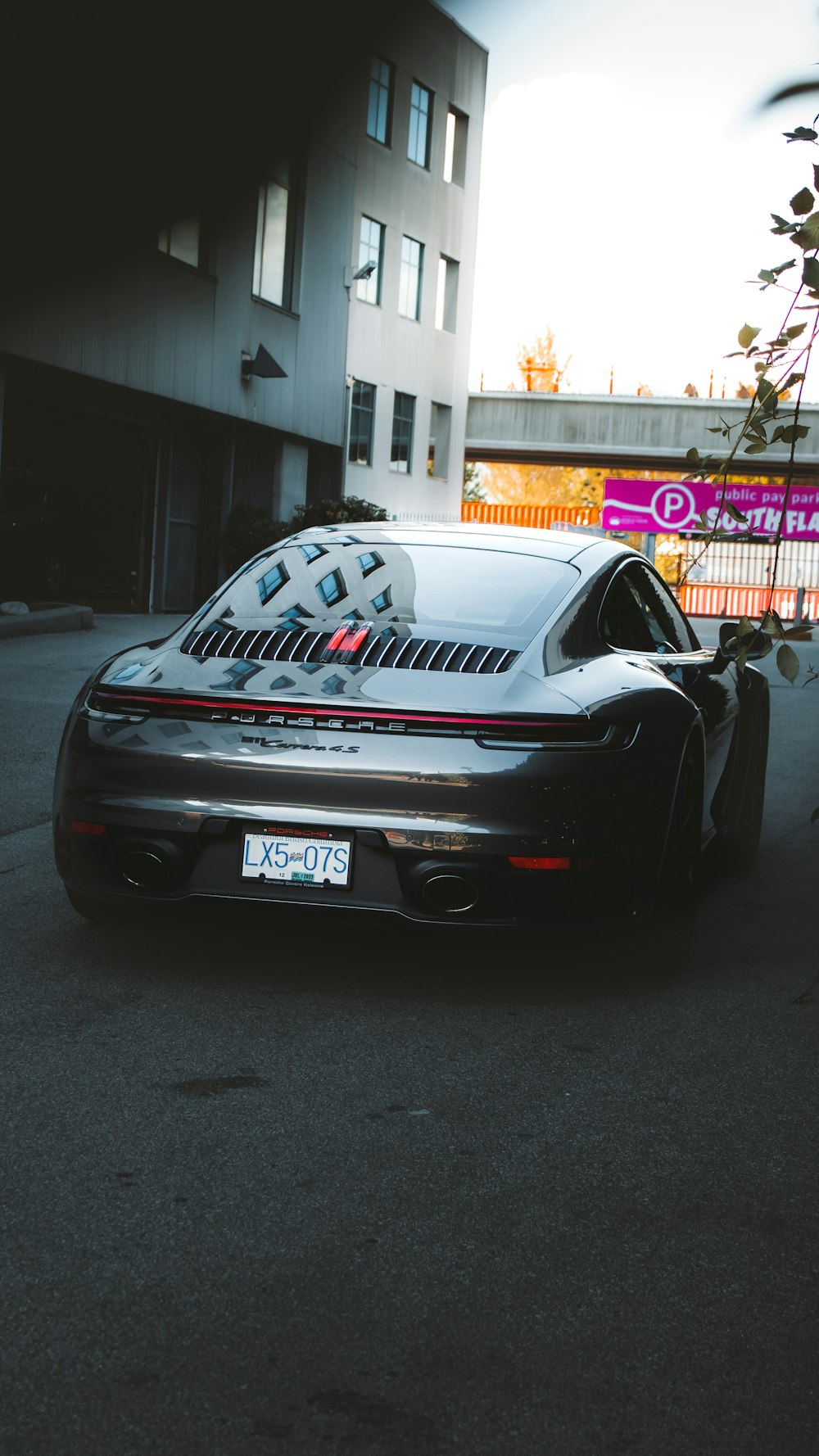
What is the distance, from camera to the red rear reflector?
4.05m

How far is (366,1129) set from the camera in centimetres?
332

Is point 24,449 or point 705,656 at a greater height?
point 24,449

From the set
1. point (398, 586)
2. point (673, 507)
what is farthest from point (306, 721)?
point (673, 507)

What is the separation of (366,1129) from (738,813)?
10.8 feet

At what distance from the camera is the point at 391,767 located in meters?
4.05

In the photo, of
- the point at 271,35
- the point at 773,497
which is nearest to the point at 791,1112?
the point at 271,35

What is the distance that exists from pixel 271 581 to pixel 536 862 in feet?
5.19

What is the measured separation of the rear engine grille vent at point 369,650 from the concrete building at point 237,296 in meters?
1.21

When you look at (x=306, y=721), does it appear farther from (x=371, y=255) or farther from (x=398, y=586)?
(x=371, y=255)

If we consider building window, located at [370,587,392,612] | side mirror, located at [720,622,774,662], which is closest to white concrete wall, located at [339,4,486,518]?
building window, located at [370,587,392,612]

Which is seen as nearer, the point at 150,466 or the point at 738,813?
the point at 738,813

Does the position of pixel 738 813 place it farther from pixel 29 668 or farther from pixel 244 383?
pixel 244 383

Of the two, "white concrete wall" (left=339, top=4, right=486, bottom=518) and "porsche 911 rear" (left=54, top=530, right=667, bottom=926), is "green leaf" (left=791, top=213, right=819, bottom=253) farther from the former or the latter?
"white concrete wall" (left=339, top=4, right=486, bottom=518)

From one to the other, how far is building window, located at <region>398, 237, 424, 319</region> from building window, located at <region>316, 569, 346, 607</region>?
84.2 ft
